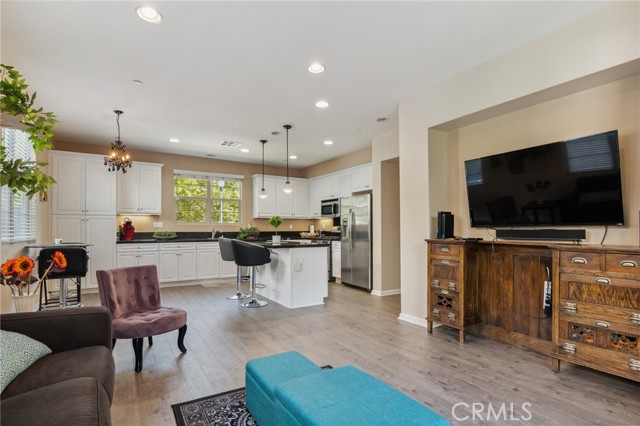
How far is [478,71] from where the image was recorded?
3367 millimetres

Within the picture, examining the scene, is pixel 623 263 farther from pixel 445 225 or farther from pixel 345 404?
pixel 345 404

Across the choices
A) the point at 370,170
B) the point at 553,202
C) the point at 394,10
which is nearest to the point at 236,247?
the point at 370,170

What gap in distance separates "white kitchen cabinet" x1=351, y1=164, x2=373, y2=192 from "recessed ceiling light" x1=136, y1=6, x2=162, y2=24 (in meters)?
4.47

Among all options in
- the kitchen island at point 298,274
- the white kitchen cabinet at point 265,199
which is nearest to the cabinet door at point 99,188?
the white kitchen cabinet at point 265,199

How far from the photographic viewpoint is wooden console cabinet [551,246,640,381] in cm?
231

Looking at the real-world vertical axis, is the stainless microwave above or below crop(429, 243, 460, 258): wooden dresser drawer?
above

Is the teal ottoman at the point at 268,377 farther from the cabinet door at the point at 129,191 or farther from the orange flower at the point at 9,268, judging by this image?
the cabinet door at the point at 129,191

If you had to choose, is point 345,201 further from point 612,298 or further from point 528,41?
point 612,298

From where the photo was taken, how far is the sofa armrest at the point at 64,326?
189cm

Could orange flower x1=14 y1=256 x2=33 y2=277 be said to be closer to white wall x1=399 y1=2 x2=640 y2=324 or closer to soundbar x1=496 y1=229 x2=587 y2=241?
white wall x1=399 y1=2 x2=640 y2=324

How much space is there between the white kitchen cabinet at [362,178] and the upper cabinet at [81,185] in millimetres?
4650

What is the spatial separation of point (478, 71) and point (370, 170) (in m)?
3.15

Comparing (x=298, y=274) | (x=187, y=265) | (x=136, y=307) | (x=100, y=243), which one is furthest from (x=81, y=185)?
(x=298, y=274)

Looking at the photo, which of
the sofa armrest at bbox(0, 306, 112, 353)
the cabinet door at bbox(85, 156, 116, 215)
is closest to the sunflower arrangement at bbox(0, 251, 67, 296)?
the sofa armrest at bbox(0, 306, 112, 353)
